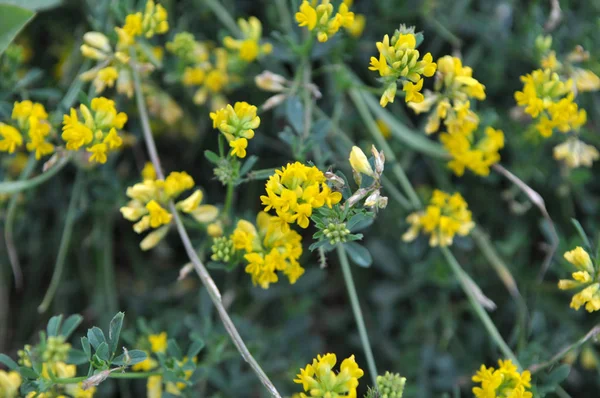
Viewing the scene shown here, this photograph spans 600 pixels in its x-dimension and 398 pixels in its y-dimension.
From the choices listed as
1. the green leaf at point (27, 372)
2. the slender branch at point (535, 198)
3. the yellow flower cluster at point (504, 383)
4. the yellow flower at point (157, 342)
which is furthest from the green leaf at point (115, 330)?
the slender branch at point (535, 198)

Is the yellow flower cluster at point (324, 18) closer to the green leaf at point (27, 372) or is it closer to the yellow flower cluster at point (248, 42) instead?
the yellow flower cluster at point (248, 42)

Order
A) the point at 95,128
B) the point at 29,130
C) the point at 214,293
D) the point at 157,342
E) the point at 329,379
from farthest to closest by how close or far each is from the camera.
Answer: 1. the point at 157,342
2. the point at 29,130
3. the point at 95,128
4. the point at 214,293
5. the point at 329,379

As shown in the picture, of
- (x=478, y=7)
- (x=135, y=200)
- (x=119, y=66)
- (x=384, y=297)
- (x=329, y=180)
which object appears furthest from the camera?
(x=478, y=7)

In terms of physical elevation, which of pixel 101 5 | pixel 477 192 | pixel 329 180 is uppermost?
pixel 101 5

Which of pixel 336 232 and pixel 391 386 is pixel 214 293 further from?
pixel 391 386

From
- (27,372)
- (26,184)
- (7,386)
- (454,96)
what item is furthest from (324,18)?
(7,386)

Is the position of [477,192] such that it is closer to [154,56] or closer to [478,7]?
[478,7]

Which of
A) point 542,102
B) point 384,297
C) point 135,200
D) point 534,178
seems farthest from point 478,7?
point 135,200
